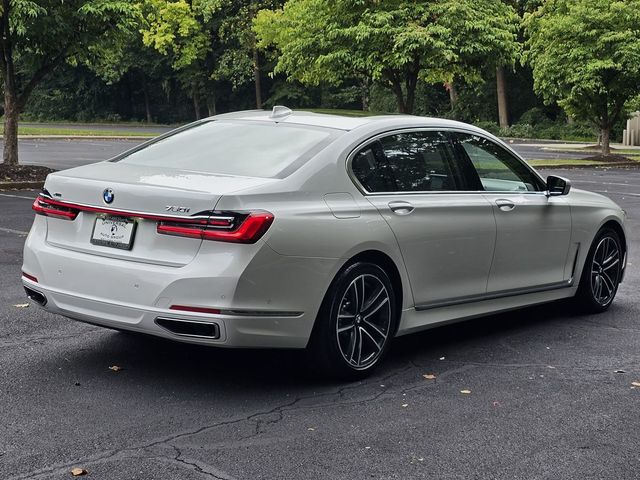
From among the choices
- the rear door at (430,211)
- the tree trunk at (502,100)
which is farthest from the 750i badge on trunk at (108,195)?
the tree trunk at (502,100)

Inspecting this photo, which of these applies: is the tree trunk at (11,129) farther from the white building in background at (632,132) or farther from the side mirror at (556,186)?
the white building in background at (632,132)

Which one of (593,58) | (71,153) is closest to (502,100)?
(593,58)

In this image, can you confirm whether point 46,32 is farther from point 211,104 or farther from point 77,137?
point 211,104

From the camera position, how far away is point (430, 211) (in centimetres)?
607

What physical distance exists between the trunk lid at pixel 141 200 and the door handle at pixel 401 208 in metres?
0.87

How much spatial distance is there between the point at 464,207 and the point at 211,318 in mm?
2135

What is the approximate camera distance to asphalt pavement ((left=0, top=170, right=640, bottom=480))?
4.27 metres

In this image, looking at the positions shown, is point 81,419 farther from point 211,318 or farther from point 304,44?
point 304,44

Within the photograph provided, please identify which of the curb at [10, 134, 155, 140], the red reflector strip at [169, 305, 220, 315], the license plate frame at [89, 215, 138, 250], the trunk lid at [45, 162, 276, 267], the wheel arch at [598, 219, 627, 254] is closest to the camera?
the red reflector strip at [169, 305, 220, 315]

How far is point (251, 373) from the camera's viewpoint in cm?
575

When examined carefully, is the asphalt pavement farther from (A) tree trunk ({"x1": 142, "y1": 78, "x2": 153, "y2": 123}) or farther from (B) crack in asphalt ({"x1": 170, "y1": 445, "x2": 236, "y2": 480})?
(A) tree trunk ({"x1": 142, "y1": 78, "x2": 153, "y2": 123})

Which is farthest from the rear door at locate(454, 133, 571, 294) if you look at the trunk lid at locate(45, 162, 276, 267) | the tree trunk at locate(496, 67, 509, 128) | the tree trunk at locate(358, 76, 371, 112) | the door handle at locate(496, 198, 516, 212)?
the tree trunk at locate(358, 76, 371, 112)

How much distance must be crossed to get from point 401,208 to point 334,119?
83cm

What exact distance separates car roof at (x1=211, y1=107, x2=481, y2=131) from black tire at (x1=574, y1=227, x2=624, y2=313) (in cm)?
184
